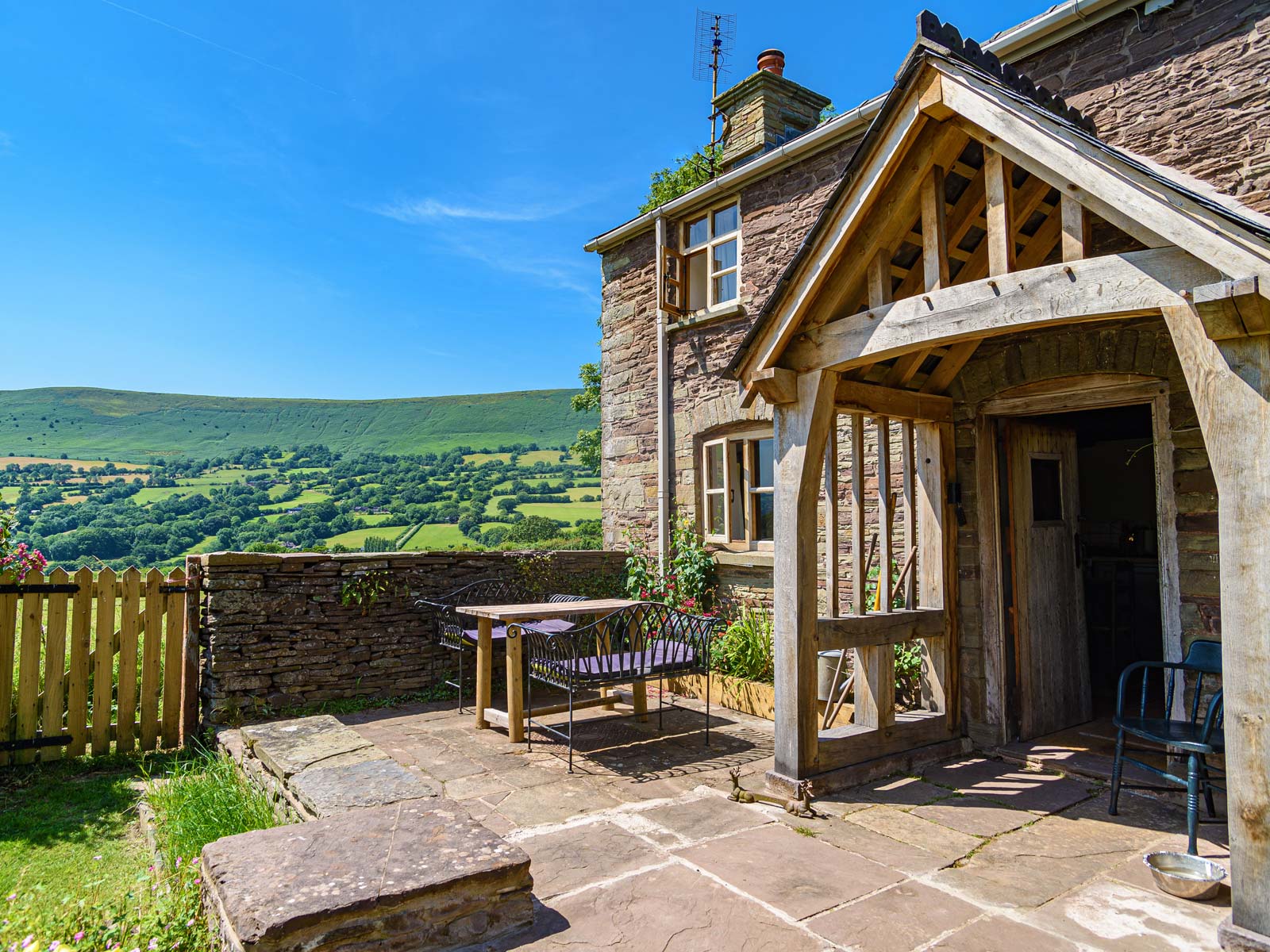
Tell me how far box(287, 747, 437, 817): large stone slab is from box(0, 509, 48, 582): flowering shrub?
3.38m

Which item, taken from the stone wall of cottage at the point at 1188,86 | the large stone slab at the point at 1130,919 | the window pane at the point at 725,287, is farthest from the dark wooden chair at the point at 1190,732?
the window pane at the point at 725,287

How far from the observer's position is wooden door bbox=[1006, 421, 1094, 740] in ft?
17.8

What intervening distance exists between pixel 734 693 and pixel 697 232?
5482 mm

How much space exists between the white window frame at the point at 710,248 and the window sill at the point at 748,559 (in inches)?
110

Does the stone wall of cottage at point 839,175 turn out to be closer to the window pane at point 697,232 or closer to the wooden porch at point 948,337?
the window pane at point 697,232

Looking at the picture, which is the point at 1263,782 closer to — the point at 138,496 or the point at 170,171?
the point at 170,171

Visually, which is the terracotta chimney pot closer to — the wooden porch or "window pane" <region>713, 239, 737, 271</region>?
"window pane" <region>713, 239, 737, 271</region>

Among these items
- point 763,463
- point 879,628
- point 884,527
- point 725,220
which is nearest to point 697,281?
point 725,220

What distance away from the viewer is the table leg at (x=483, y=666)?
603 cm

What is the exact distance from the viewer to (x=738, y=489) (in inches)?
322

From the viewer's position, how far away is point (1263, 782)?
8.63 feet

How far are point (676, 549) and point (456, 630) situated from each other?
9.58ft

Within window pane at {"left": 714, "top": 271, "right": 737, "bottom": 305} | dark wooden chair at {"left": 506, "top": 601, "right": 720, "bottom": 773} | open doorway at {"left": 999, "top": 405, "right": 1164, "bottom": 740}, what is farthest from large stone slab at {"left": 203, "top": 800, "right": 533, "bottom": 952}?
window pane at {"left": 714, "top": 271, "right": 737, "bottom": 305}

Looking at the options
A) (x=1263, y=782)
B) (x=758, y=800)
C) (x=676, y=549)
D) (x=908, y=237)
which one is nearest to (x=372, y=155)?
(x=676, y=549)
